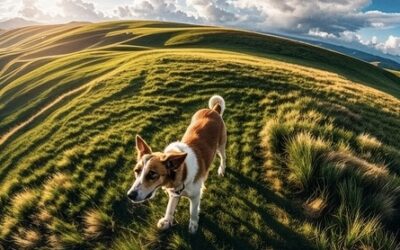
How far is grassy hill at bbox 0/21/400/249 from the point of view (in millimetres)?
10602

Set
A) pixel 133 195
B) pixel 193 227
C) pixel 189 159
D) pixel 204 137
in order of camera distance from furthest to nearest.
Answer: pixel 204 137, pixel 193 227, pixel 189 159, pixel 133 195

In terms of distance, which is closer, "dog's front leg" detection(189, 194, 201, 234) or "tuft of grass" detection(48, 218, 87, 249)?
"dog's front leg" detection(189, 194, 201, 234)

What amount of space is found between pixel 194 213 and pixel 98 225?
133 inches

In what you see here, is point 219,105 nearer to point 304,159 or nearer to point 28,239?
point 304,159

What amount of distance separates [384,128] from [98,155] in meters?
14.8

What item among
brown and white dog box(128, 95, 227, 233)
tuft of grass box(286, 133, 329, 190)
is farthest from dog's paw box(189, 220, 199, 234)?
tuft of grass box(286, 133, 329, 190)

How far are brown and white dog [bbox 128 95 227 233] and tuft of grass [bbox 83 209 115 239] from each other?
1.86 meters

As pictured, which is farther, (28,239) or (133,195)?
(28,239)

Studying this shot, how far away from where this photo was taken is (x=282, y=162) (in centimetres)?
1351

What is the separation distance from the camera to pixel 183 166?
30.4 feet

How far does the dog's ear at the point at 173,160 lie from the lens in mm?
8523

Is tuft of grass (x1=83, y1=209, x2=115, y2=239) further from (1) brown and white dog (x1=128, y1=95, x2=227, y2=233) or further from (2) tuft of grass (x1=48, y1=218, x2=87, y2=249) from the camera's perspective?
(1) brown and white dog (x1=128, y1=95, x2=227, y2=233)

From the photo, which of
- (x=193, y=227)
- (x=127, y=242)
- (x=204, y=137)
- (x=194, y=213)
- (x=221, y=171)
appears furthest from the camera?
(x=221, y=171)

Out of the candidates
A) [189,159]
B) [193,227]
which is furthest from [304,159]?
[189,159]
